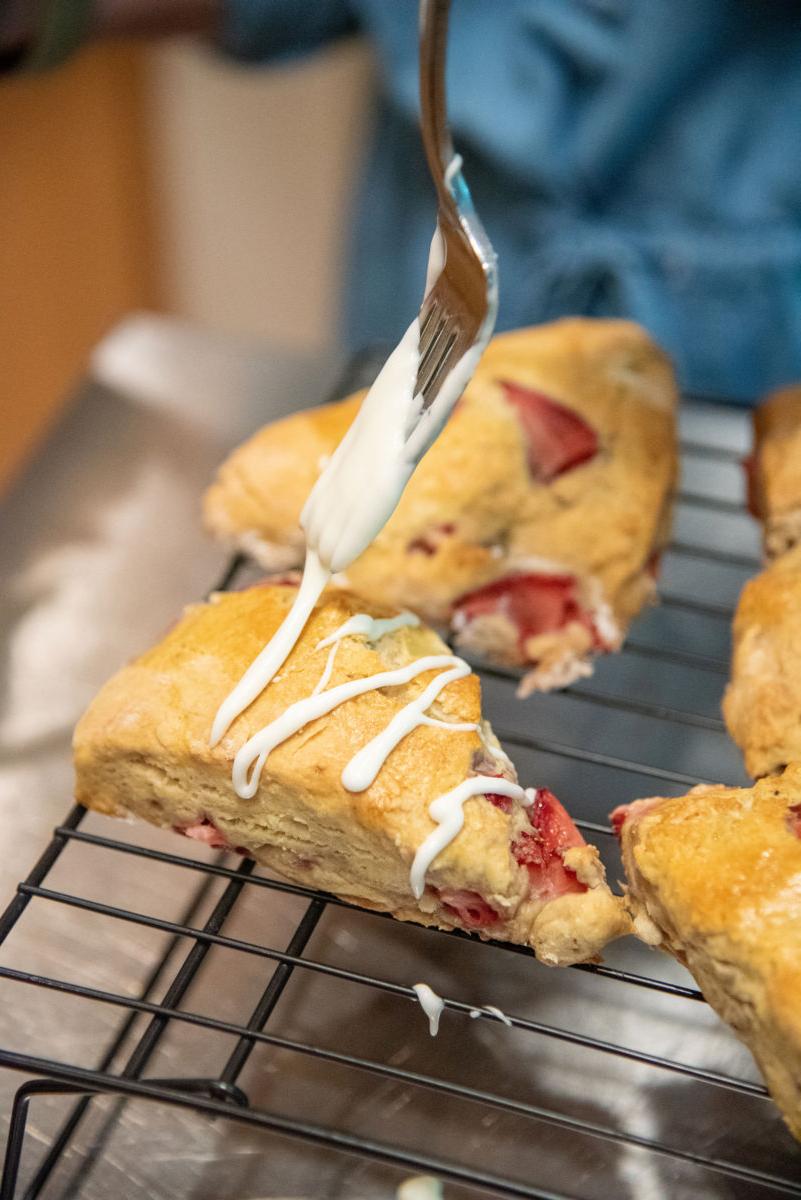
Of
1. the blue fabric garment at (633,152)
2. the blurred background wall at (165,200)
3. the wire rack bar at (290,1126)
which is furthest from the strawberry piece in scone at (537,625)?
the blurred background wall at (165,200)

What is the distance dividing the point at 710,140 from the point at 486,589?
3.40 ft

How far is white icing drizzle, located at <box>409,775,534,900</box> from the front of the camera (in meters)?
1.04

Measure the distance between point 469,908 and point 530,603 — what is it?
1.51 ft

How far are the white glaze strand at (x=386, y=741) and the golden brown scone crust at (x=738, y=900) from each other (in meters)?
0.21

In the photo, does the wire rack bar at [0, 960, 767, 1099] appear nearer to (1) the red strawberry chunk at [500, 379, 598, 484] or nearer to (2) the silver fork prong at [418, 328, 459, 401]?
(2) the silver fork prong at [418, 328, 459, 401]

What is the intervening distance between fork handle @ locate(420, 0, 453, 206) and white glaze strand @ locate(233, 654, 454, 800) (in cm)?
44

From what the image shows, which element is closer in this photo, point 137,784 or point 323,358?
point 137,784

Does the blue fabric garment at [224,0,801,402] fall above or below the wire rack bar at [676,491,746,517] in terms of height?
above

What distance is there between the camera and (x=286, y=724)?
110cm

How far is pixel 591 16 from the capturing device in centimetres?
199

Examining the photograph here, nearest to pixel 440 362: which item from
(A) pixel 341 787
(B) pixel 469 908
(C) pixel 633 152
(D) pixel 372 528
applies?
(D) pixel 372 528

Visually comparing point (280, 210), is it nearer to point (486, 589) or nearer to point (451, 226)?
point (486, 589)

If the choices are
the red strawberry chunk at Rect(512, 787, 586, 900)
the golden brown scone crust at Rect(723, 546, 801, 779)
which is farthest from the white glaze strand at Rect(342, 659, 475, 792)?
the golden brown scone crust at Rect(723, 546, 801, 779)

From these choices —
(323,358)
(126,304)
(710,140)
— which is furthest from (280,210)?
(710,140)
